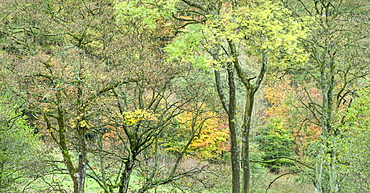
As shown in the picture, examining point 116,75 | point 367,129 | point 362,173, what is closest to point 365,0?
point 367,129

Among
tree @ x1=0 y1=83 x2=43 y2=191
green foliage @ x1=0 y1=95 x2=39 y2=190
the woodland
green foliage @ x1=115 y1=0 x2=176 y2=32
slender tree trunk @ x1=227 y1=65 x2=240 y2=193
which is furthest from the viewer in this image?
slender tree trunk @ x1=227 y1=65 x2=240 y2=193

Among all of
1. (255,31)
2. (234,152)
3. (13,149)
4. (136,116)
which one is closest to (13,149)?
(13,149)

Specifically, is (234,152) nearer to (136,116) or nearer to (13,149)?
(136,116)

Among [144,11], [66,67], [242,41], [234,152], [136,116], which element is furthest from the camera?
[234,152]

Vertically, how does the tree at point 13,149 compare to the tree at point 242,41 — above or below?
below

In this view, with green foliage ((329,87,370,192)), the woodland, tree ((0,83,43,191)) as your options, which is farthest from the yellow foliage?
green foliage ((329,87,370,192))

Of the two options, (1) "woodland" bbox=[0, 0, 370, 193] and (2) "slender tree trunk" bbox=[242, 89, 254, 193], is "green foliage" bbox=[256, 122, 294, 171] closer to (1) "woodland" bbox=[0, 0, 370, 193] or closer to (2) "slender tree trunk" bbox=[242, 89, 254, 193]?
(1) "woodland" bbox=[0, 0, 370, 193]

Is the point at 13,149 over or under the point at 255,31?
under

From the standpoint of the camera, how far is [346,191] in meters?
8.12

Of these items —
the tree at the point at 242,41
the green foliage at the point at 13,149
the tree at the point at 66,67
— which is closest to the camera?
the tree at the point at 66,67

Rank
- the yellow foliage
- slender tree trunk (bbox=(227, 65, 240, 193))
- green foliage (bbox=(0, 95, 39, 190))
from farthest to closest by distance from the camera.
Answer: slender tree trunk (bbox=(227, 65, 240, 193)), green foliage (bbox=(0, 95, 39, 190)), the yellow foliage

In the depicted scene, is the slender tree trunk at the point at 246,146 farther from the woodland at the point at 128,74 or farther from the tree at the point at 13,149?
the tree at the point at 13,149

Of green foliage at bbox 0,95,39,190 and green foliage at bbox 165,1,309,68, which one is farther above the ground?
green foliage at bbox 165,1,309,68

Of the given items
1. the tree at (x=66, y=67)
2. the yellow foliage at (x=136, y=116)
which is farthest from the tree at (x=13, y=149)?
the yellow foliage at (x=136, y=116)
